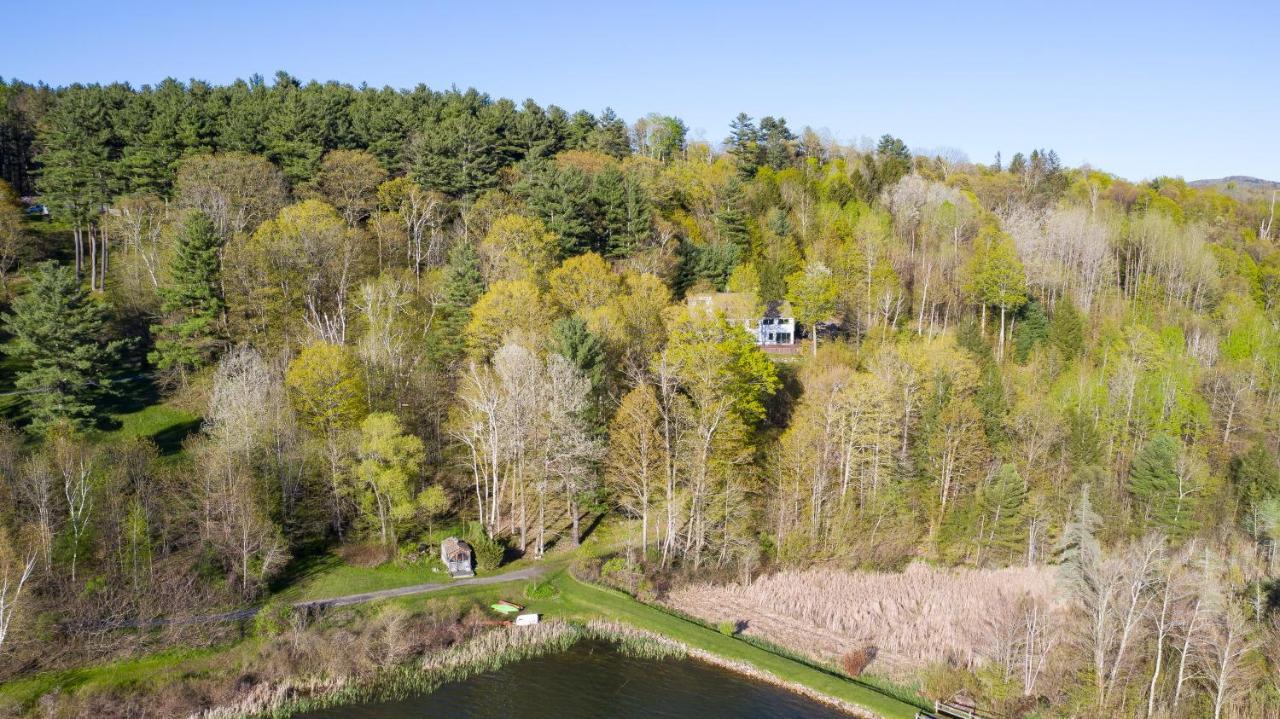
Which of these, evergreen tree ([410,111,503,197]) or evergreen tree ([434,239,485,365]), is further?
evergreen tree ([410,111,503,197])

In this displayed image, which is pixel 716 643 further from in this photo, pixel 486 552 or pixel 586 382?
pixel 586 382

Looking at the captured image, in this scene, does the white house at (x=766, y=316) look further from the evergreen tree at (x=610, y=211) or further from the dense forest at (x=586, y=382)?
the evergreen tree at (x=610, y=211)

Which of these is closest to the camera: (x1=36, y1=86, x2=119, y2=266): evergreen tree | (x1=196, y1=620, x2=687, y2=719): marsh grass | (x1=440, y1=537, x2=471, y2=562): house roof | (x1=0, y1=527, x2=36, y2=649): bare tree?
(x1=0, y1=527, x2=36, y2=649): bare tree

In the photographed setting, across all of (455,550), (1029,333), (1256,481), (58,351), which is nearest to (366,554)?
A: (455,550)

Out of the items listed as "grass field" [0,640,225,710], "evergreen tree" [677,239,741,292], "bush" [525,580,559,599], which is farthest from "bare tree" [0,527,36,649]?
"evergreen tree" [677,239,741,292]

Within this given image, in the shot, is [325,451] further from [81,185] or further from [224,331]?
[81,185]

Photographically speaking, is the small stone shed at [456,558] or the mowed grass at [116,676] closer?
the mowed grass at [116,676]

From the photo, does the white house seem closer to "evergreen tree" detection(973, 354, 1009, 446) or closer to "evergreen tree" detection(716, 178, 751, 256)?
"evergreen tree" detection(716, 178, 751, 256)

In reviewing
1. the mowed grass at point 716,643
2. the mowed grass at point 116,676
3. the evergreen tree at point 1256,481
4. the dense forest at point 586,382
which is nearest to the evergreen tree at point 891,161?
the dense forest at point 586,382
